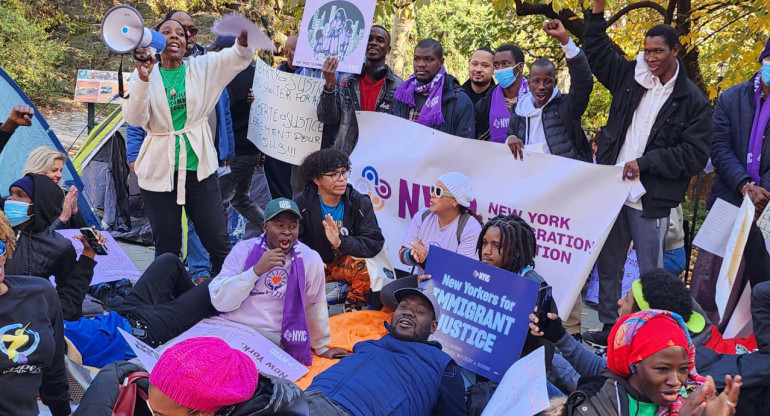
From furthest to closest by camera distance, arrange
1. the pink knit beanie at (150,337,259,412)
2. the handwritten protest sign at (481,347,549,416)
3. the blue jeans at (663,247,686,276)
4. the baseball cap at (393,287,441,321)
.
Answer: the blue jeans at (663,247,686,276) < the baseball cap at (393,287,441,321) < the handwritten protest sign at (481,347,549,416) < the pink knit beanie at (150,337,259,412)

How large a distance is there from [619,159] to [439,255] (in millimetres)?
1580

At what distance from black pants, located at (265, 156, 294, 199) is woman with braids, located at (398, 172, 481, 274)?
2.15 meters

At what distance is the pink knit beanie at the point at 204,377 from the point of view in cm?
269

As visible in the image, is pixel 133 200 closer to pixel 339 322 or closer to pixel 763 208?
pixel 339 322

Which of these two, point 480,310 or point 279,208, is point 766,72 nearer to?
point 480,310

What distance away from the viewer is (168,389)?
272cm

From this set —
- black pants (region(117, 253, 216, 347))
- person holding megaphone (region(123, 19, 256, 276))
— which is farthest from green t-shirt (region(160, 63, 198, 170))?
black pants (region(117, 253, 216, 347))

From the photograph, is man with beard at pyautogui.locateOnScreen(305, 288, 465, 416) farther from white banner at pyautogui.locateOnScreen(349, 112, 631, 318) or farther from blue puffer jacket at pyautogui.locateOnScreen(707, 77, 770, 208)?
blue puffer jacket at pyautogui.locateOnScreen(707, 77, 770, 208)

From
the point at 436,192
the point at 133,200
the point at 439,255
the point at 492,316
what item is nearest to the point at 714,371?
the point at 492,316

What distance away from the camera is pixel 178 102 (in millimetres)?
6109

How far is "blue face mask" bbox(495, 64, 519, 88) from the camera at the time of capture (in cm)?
674

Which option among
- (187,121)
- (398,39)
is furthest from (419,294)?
(398,39)

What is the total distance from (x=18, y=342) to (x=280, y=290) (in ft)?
6.65

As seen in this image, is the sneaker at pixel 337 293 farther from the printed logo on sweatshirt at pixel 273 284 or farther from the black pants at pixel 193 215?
the printed logo on sweatshirt at pixel 273 284
